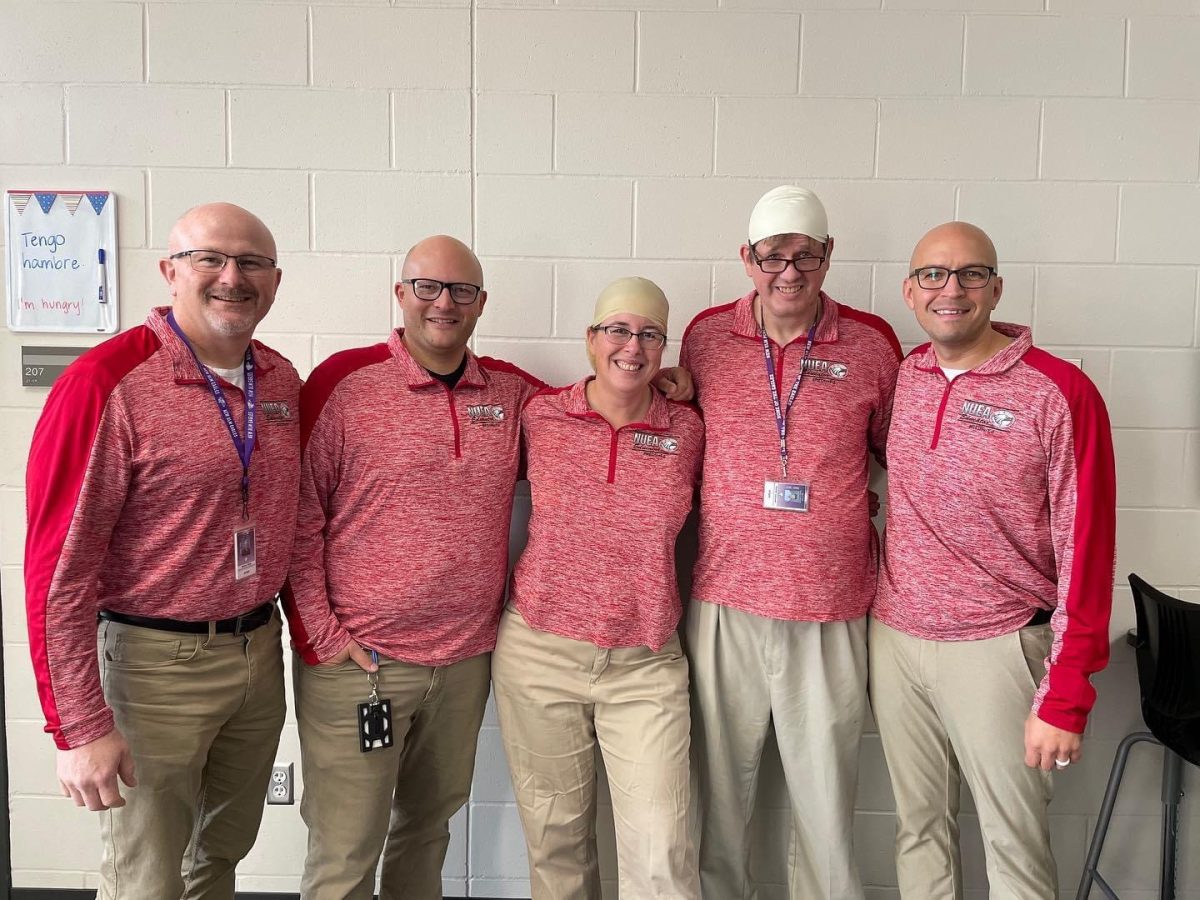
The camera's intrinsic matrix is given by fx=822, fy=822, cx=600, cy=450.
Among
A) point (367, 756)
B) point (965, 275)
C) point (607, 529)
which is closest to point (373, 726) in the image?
point (367, 756)

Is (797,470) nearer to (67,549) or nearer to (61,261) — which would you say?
(67,549)

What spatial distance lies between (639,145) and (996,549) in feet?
4.77

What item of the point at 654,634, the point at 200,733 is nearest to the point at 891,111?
the point at 654,634

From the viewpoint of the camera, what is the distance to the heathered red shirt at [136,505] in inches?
61.7

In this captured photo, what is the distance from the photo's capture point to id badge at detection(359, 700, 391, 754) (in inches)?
76.8

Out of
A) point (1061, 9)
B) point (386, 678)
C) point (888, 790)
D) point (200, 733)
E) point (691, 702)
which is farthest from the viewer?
point (888, 790)

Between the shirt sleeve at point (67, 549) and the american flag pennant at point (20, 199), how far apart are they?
3.76 feet

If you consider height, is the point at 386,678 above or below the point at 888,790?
above

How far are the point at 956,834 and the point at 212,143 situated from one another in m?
2.78

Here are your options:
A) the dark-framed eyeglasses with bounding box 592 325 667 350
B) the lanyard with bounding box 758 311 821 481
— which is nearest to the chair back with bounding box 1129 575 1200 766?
the lanyard with bounding box 758 311 821 481

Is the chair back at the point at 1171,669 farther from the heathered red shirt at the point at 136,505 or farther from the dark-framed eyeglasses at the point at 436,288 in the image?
the heathered red shirt at the point at 136,505

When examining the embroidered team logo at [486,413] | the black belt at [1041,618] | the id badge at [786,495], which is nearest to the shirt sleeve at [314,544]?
the embroidered team logo at [486,413]

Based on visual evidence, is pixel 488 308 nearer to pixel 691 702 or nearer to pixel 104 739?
pixel 691 702

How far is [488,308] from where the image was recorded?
2424 millimetres
